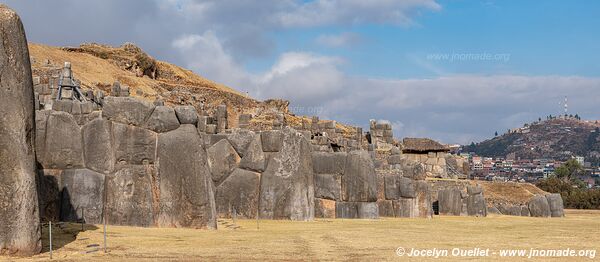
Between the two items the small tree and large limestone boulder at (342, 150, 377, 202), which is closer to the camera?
large limestone boulder at (342, 150, 377, 202)

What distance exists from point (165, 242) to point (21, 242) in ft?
10.7

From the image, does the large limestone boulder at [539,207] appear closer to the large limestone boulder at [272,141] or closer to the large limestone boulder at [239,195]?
the large limestone boulder at [272,141]

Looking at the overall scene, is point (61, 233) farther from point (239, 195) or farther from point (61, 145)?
point (239, 195)

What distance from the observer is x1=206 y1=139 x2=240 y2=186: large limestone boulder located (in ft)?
81.8

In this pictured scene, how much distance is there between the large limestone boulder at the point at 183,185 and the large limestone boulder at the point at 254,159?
5.47m

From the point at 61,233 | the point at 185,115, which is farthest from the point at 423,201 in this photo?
the point at 61,233

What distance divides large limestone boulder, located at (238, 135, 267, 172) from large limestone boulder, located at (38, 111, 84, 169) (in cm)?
635

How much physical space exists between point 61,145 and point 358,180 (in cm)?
1142

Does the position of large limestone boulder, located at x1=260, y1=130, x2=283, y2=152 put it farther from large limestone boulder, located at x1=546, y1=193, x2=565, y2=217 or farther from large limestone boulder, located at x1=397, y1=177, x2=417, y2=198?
large limestone boulder, located at x1=546, y1=193, x2=565, y2=217

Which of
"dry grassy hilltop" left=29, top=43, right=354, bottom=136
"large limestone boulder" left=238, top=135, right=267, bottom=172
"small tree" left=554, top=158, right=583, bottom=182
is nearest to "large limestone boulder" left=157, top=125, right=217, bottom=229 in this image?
"large limestone boulder" left=238, top=135, right=267, bottom=172

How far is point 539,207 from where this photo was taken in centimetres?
4275

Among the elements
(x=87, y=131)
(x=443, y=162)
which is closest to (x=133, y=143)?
(x=87, y=131)

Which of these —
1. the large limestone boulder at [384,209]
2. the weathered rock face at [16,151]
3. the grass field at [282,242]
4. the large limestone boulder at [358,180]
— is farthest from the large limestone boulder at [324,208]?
the weathered rock face at [16,151]

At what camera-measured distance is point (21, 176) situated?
1330 centimetres
